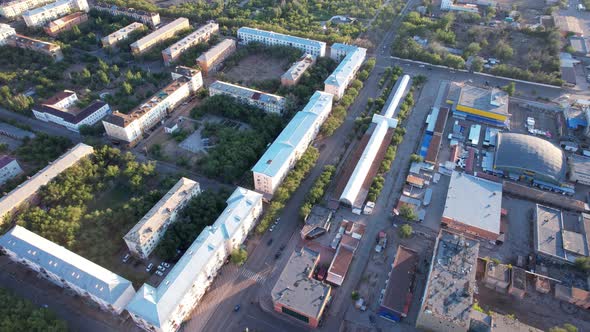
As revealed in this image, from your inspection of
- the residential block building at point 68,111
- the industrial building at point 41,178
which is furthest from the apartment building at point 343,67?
the industrial building at point 41,178

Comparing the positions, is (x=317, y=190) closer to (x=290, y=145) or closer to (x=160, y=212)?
(x=290, y=145)

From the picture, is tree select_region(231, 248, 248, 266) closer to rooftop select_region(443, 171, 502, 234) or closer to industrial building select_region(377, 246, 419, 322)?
industrial building select_region(377, 246, 419, 322)

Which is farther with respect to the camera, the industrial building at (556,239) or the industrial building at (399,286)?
the industrial building at (556,239)

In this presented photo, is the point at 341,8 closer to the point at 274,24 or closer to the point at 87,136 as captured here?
the point at 274,24

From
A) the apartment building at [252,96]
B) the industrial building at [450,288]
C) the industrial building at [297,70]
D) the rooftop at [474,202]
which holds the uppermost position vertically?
the industrial building at [297,70]

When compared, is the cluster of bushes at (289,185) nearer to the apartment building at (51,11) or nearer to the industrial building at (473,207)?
the industrial building at (473,207)

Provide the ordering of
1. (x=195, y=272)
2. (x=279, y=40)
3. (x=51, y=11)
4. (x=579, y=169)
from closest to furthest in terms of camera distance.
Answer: (x=195, y=272), (x=579, y=169), (x=279, y=40), (x=51, y=11)

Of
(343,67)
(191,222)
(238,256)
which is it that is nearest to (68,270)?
(191,222)
